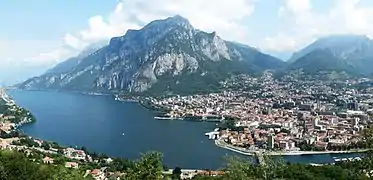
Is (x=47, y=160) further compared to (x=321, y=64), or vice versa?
(x=321, y=64)

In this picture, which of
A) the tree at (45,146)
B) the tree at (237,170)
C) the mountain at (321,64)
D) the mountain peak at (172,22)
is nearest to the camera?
the tree at (237,170)

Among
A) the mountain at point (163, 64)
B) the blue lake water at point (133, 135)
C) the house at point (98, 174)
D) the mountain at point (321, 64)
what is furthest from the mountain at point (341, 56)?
the house at point (98, 174)

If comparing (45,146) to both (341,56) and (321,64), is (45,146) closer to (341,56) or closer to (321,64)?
(321,64)

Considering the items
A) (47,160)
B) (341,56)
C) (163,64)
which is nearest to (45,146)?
(47,160)

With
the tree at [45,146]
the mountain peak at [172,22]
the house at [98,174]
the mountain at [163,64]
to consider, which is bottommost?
the house at [98,174]

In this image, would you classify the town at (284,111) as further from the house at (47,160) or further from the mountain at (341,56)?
the house at (47,160)

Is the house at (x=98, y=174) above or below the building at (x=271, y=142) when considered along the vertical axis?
below

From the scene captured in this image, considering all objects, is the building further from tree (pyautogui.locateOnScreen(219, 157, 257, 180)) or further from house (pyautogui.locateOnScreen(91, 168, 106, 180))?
tree (pyautogui.locateOnScreen(219, 157, 257, 180))
